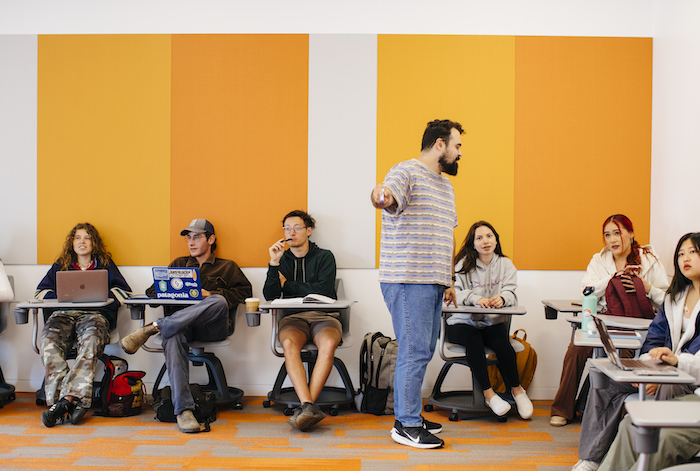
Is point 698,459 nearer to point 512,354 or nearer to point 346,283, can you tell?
point 512,354

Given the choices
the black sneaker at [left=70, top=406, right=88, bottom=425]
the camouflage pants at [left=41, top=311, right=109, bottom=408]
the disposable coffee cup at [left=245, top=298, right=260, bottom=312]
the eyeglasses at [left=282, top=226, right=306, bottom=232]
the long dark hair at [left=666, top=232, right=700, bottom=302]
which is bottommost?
the black sneaker at [left=70, top=406, right=88, bottom=425]

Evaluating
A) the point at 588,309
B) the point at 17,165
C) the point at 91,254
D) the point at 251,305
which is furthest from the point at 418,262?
the point at 17,165

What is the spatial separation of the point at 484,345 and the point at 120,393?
2375mm

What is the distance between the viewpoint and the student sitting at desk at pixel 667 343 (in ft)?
7.67

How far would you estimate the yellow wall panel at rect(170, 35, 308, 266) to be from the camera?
4.13 meters

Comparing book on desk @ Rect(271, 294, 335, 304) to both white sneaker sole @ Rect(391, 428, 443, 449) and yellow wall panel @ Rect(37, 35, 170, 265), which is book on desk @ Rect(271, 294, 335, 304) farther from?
yellow wall panel @ Rect(37, 35, 170, 265)

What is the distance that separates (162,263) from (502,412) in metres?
2.67

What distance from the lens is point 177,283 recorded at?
3.44m

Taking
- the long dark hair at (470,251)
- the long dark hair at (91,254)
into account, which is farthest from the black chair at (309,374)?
the long dark hair at (91,254)

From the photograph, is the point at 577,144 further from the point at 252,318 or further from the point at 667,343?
the point at 252,318

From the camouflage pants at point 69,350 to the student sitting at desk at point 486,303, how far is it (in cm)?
231

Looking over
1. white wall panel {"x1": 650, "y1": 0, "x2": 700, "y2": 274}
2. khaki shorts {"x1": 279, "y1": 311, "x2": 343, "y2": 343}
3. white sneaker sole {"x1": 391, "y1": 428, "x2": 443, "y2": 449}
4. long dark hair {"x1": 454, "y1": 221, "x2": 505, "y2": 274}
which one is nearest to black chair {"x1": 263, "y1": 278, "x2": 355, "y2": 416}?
khaki shorts {"x1": 279, "y1": 311, "x2": 343, "y2": 343}

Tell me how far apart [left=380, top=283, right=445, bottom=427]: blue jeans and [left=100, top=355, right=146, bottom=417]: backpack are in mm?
1779

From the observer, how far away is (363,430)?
10.6 ft
